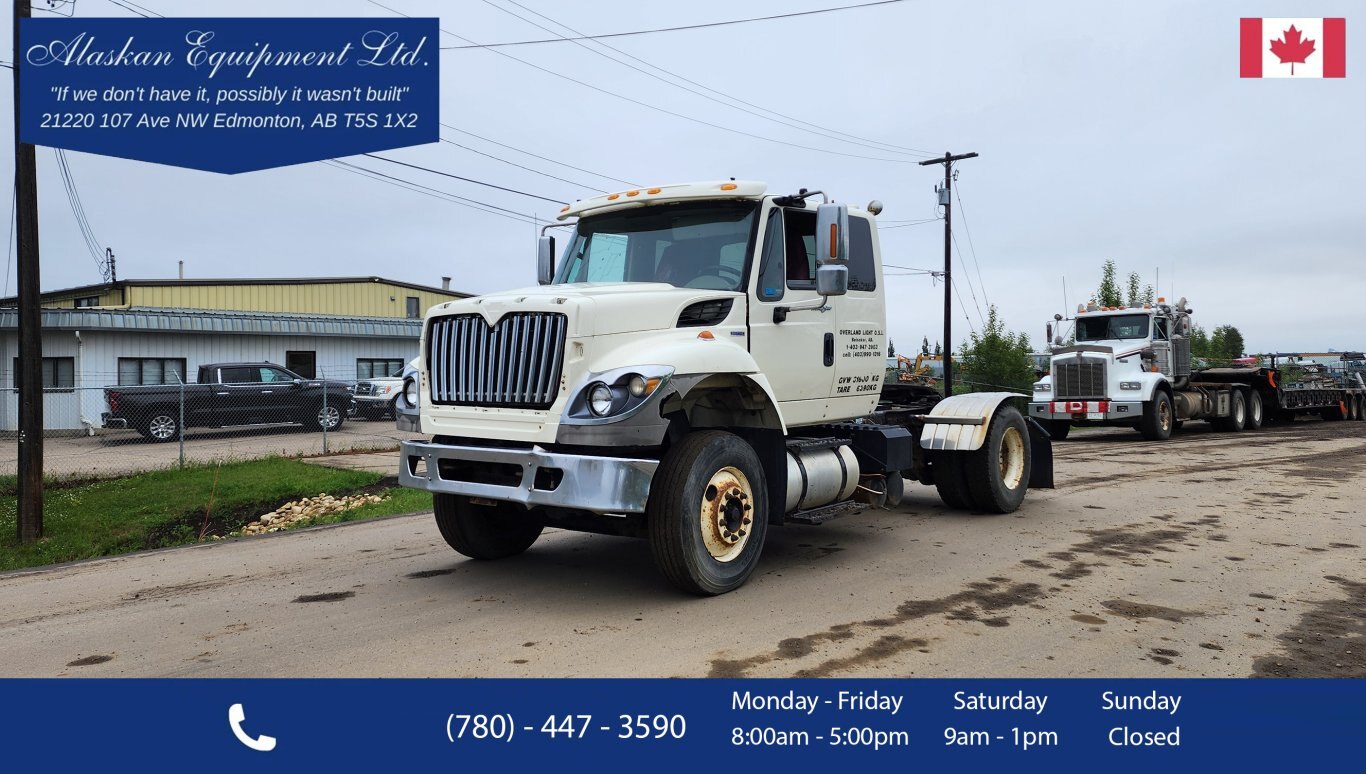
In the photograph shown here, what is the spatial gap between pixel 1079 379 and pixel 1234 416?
6.14 metres

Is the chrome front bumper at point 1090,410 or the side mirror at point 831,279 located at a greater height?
the side mirror at point 831,279

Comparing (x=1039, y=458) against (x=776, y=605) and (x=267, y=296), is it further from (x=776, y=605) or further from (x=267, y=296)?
(x=267, y=296)

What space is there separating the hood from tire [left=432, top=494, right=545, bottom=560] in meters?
1.55

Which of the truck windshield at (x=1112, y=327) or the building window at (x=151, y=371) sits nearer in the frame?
the truck windshield at (x=1112, y=327)

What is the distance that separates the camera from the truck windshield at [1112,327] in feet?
66.7

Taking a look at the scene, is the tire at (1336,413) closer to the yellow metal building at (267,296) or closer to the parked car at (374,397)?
the parked car at (374,397)

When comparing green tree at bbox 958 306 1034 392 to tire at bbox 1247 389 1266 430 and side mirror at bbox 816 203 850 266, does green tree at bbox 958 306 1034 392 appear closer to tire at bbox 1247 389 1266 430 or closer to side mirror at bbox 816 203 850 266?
tire at bbox 1247 389 1266 430

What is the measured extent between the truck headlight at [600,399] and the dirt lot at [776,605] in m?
1.25

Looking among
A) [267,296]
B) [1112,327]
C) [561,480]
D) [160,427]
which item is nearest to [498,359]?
[561,480]

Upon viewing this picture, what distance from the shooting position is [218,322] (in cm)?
2583

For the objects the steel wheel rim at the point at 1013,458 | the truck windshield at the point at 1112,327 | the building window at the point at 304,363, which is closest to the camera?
the steel wheel rim at the point at 1013,458

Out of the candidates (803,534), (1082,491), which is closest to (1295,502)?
(1082,491)
